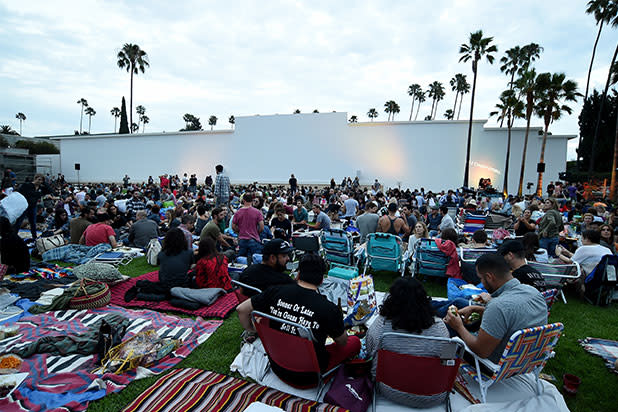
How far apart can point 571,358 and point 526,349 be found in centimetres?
192

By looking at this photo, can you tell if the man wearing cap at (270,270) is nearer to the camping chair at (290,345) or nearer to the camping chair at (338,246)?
the camping chair at (290,345)

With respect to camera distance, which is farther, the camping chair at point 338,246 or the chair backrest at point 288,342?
the camping chair at point 338,246

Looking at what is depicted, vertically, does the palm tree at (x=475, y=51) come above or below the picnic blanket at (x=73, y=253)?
above

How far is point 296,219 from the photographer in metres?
9.78

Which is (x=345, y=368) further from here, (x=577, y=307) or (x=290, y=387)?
(x=577, y=307)

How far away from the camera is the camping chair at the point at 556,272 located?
16.3 feet

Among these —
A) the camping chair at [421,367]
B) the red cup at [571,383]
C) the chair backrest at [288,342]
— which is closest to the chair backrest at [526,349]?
the camping chair at [421,367]

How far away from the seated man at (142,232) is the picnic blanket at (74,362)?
140 inches

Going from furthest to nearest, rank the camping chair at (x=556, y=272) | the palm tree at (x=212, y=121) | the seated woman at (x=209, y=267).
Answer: the palm tree at (x=212, y=121), the seated woman at (x=209, y=267), the camping chair at (x=556, y=272)

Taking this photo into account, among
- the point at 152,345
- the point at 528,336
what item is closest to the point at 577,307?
the point at 528,336

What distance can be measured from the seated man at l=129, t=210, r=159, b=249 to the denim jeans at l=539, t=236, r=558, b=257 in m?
9.37

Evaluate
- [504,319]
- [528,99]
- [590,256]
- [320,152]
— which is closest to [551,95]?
[528,99]

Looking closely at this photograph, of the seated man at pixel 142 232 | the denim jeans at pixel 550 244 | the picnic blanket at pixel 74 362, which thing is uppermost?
the denim jeans at pixel 550 244

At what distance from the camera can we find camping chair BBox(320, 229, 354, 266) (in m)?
6.36
